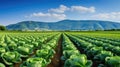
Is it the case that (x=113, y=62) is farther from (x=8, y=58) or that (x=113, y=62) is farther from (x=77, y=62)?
(x=8, y=58)

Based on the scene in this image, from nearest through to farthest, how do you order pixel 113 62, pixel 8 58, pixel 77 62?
pixel 77 62 < pixel 113 62 < pixel 8 58

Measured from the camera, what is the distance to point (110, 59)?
7168 mm

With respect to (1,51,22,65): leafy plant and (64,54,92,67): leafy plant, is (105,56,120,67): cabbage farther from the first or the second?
(1,51,22,65): leafy plant

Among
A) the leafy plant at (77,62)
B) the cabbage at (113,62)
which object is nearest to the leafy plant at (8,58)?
the leafy plant at (77,62)

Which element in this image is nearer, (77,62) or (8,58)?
(77,62)

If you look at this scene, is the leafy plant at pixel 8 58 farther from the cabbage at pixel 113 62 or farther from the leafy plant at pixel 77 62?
the cabbage at pixel 113 62

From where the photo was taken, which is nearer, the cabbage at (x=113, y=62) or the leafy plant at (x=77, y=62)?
the leafy plant at (x=77, y=62)

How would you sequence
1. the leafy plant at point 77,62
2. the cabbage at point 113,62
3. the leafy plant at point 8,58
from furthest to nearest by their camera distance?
1. the leafy plant at point 8,58
2. the cabbage at point 113,62
3. the leafy plant at point 77,62

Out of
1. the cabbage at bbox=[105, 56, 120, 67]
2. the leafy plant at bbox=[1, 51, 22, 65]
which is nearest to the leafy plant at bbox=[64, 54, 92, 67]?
the cabbage at bbox=[105, 56, 120, 67]

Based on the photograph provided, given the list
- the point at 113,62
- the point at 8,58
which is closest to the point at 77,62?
the point at 113,62

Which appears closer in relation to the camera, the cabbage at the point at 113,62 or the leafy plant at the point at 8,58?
the cabbage at the point at 113,62

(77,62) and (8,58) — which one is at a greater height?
(77,62)

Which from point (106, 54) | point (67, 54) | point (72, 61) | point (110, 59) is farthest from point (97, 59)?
point (72, 61)

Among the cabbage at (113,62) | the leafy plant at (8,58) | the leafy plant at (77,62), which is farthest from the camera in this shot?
the leafy plant at (8,58)
